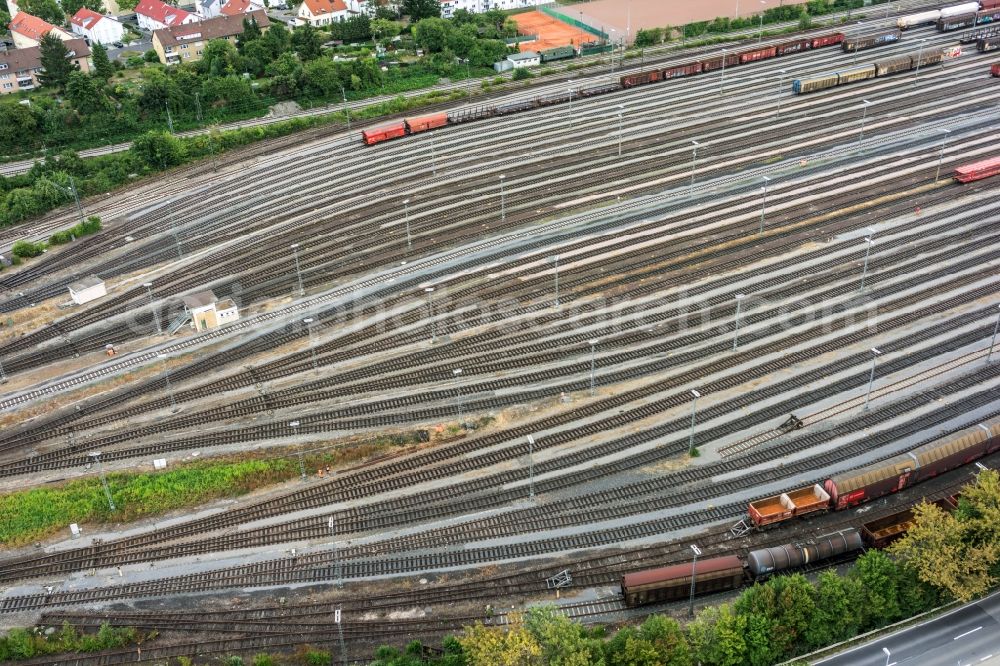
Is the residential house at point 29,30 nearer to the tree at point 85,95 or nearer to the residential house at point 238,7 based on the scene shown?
the residential house at point 238,7

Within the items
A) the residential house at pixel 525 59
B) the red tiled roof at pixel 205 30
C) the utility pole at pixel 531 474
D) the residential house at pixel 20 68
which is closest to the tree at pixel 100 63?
the residential house at pixel 20 68

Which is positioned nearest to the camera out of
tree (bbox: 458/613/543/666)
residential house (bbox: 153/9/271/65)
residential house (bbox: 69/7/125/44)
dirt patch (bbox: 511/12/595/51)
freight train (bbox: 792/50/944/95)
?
tree (bbox: 458/613/543/666)

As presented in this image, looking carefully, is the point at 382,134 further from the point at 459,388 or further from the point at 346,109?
the point at 459,388

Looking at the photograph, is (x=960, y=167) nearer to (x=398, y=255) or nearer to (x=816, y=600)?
(x=398, y=255)

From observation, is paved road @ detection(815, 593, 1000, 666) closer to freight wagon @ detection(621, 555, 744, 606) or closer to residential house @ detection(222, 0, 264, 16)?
freight wagon @ detection(621, 555, 744, 606)

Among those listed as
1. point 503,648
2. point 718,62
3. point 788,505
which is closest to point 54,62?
point 718,62

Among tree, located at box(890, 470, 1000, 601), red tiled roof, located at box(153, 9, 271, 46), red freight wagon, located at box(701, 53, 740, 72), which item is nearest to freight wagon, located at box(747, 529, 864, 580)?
tree, located at box(890, 470, 1000, 601)
